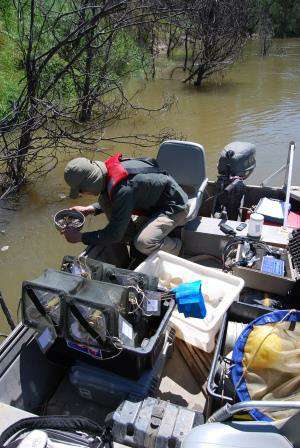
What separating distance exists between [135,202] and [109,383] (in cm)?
162

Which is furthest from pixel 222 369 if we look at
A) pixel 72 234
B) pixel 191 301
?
pixel 72 234

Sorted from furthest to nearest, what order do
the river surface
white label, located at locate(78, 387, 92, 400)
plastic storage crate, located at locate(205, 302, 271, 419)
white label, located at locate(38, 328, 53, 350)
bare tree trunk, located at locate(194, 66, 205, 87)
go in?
bare tree trunk, located at locate(194, 66, 205, 87) < the river surface < white label, located at locate(78, 387, 92, 400) < white label, located at locate(38, 328, 53, 350) < plastic storage crate, located at locate(205, 302, 271, 419)

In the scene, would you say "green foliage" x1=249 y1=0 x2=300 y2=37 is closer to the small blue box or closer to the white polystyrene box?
the small blue box

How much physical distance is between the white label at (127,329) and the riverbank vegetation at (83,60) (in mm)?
2434

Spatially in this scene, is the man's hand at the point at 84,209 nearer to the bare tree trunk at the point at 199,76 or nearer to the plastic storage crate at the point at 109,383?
the plastic storage crate at the point at 109,383

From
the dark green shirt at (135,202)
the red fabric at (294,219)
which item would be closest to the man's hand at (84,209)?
the dark green shirt at (135,202)

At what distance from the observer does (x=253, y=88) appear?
14.4 metres

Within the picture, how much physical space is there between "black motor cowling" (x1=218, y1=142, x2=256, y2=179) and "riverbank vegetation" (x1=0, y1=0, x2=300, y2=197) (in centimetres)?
167

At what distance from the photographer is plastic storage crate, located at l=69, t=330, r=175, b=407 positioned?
2.51 m

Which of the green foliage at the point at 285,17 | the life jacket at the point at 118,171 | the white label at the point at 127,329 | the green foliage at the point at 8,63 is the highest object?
the green foliage at the point at 285,17

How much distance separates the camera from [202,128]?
1081cm

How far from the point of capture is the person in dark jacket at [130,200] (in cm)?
342

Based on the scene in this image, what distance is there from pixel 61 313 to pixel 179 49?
62.0 ft

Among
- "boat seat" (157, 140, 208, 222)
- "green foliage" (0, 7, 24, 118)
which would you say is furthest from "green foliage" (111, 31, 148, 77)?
"boat seat" (157, 140, 208, 222)
